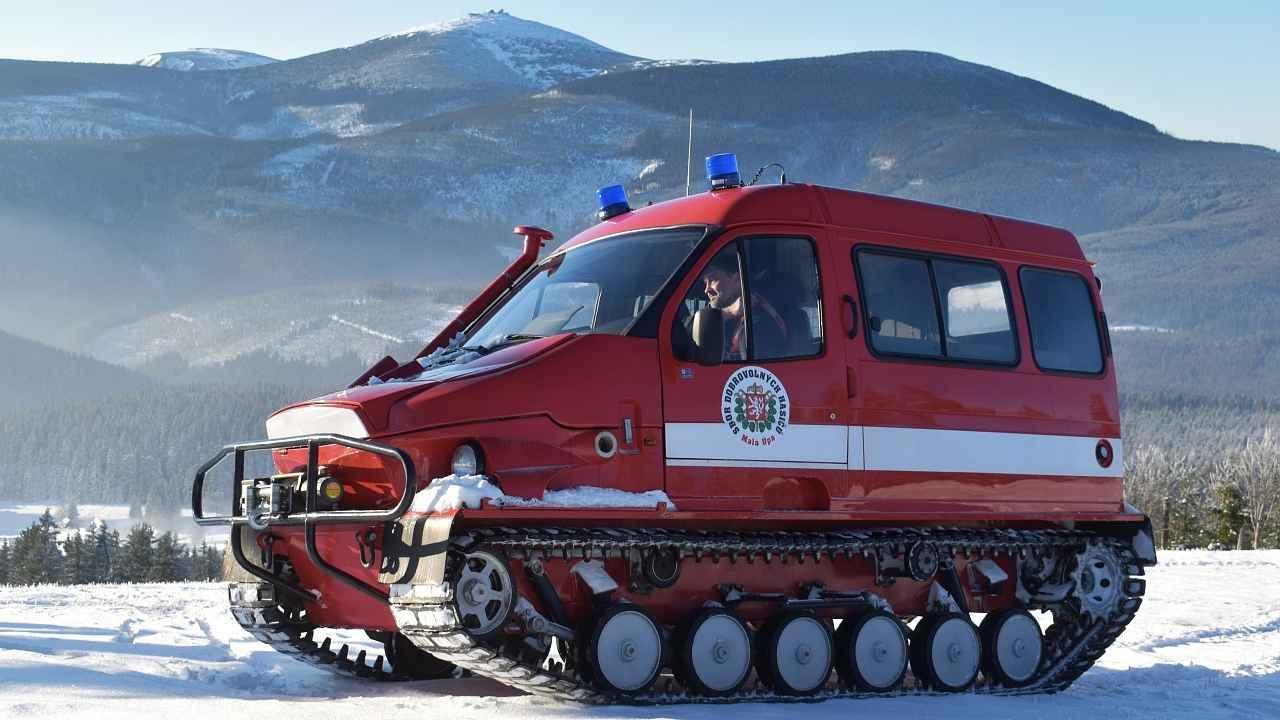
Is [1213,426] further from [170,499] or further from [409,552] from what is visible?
[409,552]

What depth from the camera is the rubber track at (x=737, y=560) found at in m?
8.38

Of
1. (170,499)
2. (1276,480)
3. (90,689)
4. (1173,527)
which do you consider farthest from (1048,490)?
(170,499)

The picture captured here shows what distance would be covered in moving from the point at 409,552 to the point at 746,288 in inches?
111

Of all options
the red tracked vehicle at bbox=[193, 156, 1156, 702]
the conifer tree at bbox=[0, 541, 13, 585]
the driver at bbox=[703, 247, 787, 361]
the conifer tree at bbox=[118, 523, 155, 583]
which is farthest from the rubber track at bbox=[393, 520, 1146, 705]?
the conifer tree at bbox=[0, 541, 13, 585]

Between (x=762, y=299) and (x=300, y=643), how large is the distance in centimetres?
399

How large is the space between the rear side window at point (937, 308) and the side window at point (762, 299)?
0.50 meters

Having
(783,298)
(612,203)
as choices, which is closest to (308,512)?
(783,298)

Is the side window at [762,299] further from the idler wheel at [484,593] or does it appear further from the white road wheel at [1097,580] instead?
the white road wheel at [1097,580]

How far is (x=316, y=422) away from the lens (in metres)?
8.99

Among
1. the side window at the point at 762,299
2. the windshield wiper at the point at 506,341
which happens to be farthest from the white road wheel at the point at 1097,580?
the windshield wiper at the point at 506,341

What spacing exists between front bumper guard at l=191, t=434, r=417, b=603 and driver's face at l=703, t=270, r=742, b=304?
2367 millimetres

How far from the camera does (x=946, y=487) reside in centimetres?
1057

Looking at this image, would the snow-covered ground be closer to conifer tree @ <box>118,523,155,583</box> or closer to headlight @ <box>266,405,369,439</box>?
headlight @ <box>266,405,369,439</box>

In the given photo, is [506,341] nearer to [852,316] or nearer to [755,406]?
[755,406]
